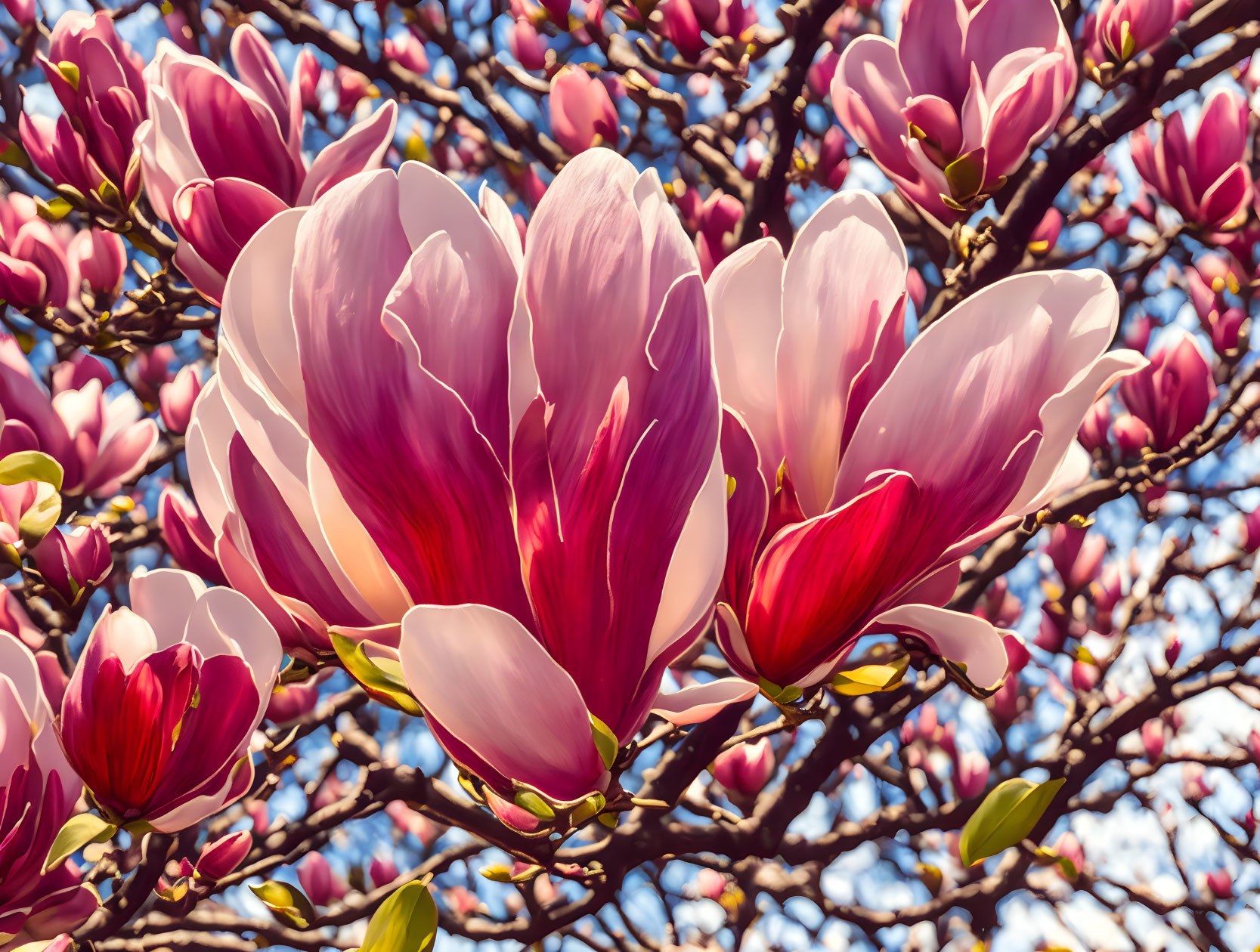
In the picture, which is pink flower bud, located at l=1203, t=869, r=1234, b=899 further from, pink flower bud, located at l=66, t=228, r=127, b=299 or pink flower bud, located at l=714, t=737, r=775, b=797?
pink flower bud, located at l=66, t=228, r=127, b=299

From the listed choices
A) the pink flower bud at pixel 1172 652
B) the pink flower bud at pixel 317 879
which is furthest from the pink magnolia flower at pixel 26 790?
the pink flower bud at pixel 317 879

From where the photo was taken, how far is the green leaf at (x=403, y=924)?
0.28 metres

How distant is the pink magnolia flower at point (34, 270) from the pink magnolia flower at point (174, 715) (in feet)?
2.49

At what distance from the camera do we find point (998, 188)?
48 centimetres

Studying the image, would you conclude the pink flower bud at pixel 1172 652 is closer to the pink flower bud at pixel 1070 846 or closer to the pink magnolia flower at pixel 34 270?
the pink flower bud at pixel 1070 846

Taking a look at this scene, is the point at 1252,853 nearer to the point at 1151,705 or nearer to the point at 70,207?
the point at 1151,705

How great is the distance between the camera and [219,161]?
421mm

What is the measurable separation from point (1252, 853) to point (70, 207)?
2.56 metres

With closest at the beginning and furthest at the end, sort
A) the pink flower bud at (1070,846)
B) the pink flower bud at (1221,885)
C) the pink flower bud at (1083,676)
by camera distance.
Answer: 1. the pink flower bud at (1083,676)
2. the pink flower bud at (1221,885)
3. the pink flower bud at (1070,846)

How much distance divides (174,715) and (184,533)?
29 cm

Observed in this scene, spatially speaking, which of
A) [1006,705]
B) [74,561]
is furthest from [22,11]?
A: [1006,705]

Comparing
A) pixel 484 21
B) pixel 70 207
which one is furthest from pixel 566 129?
pixel 70 207

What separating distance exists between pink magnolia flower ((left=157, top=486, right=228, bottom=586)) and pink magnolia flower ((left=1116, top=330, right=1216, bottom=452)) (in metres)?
0.85

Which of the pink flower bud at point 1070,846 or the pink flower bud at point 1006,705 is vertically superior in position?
the pink flower bud at point 1006,705
